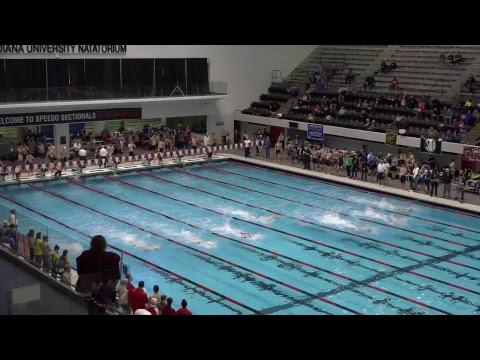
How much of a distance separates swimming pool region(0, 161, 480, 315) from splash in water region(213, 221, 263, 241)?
0.03 metres

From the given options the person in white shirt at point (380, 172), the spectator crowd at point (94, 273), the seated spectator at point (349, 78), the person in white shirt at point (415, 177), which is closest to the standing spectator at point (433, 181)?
the person in white shirt at point (415, 177)

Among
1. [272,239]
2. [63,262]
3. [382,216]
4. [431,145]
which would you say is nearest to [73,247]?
[63,262]

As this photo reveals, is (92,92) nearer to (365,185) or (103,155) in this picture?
(103,155)

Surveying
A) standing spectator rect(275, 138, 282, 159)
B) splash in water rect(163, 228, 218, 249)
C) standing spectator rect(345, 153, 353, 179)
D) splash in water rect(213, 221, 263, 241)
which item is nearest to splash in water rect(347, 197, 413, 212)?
standing spectator rect(345, 153, 353, 179)

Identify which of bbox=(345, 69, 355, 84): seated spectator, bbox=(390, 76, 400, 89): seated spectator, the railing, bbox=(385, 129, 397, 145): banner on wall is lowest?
bbox=(385, 129, 397, 145): banner on wall

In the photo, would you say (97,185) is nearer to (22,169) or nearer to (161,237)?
(22,169)

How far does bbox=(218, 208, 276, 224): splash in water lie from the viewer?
68.3ft

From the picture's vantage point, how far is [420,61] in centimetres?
3506

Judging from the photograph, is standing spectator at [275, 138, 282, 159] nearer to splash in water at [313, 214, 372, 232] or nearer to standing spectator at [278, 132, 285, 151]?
standing spectator at [278, 132, 285, 151]

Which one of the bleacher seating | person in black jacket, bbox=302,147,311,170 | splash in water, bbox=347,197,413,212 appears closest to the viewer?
splash in water, bbox=347,197,413,212

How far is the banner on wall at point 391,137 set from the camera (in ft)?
93.2

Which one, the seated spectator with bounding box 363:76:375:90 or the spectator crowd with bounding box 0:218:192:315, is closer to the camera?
the spectator crowd with bounding box 0:218:192:315

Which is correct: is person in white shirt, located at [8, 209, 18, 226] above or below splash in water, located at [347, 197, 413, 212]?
above
